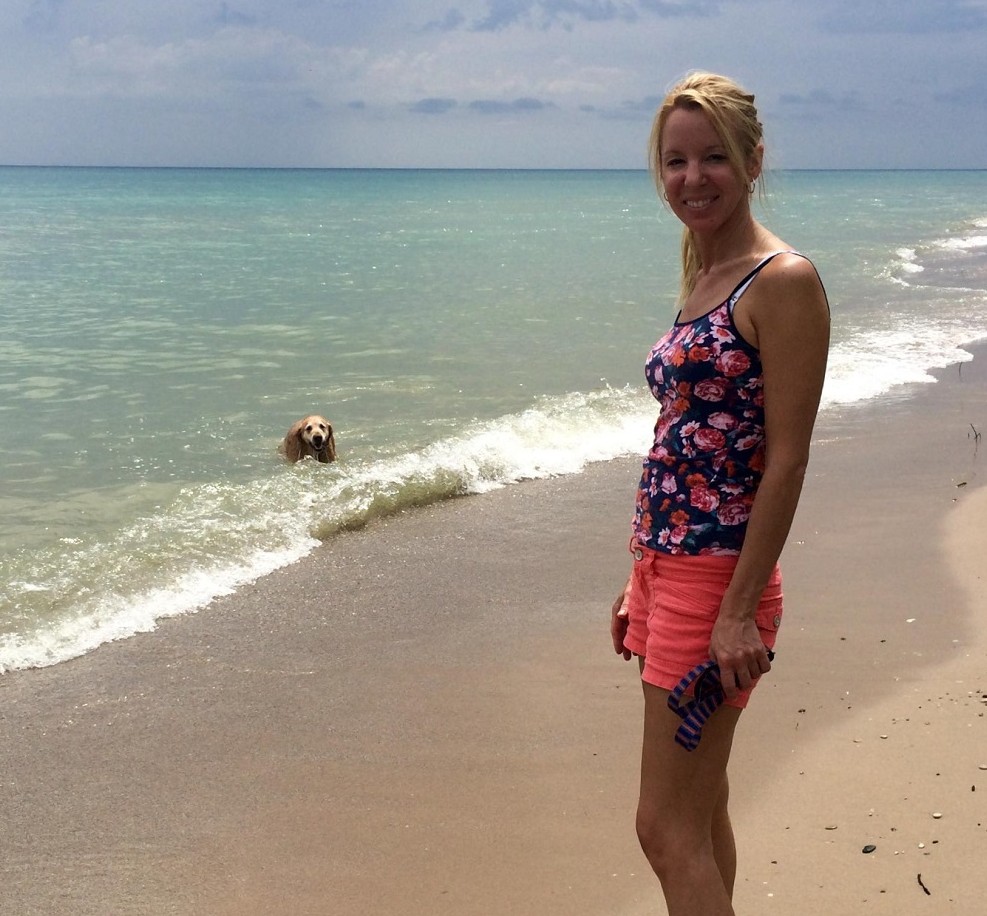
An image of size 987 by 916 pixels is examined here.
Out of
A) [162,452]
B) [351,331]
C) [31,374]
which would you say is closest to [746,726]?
[162,452]

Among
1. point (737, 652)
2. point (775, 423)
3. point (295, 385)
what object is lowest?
point (295, 385)

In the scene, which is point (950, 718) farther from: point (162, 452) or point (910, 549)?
point (162, 452)

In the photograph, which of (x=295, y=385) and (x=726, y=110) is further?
(x=295, y=385)

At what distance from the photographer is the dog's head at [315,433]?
971 cm

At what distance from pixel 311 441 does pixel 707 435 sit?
7.54m

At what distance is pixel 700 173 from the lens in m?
2.56

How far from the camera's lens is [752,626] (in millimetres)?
2467

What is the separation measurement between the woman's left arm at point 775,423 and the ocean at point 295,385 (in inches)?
21.6

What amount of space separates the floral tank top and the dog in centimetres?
735

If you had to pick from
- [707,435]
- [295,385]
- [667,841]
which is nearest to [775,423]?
[707,435]

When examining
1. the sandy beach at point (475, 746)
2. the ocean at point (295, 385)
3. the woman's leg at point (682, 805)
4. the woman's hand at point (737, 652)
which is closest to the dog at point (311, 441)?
the ocean at point (295, 385)

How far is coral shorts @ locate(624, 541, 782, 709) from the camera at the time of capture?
2.52 meters

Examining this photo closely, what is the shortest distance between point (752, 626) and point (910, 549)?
14.9 feet

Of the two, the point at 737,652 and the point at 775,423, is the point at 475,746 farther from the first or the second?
the point at 775,423
